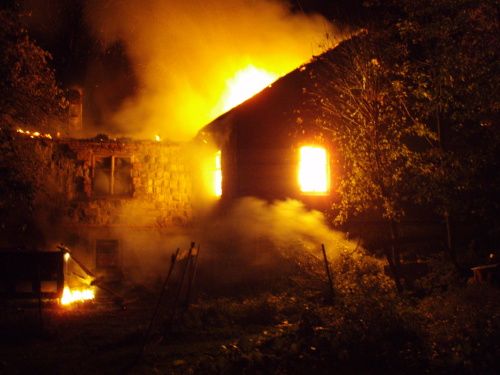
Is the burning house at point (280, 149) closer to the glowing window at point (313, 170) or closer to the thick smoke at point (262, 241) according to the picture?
the glowing window at point (313, 170)

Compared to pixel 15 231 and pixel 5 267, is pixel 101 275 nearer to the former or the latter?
pixel 15 231

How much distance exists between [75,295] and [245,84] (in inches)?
559

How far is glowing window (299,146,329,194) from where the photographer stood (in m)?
18.2

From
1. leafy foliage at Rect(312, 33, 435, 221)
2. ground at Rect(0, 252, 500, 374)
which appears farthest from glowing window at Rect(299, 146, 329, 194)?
ground at Rect(0, 252, 500, 374)

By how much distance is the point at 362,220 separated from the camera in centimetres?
1841

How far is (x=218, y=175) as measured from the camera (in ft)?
65.6

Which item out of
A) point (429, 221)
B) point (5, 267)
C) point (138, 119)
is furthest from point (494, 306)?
point (138, 119)

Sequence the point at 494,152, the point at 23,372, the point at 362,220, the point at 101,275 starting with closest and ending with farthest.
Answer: the point at 23,372 < the point at 494,152 < the point at 362,220 < the point at 101,275

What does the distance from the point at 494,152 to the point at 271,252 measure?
8329mm

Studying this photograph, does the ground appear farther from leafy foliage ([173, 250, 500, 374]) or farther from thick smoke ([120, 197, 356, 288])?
thick smoke ([120, 197, 356, 288])

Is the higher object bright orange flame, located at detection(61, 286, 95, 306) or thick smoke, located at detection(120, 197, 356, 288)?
thick smoke, located at detection(120, 197, 356, 288)

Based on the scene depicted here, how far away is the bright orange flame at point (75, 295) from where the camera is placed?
13.5m

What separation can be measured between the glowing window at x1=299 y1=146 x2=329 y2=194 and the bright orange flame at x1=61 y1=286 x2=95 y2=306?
27.7 ft

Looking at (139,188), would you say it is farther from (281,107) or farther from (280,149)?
(281,107)
